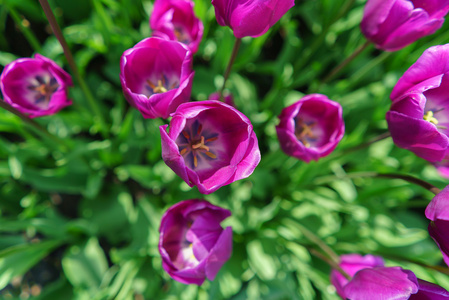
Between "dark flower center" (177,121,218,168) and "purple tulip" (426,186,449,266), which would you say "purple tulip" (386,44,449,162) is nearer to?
"purple tulip" (426,186,449,266)

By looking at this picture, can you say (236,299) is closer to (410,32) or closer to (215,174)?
(215,174)

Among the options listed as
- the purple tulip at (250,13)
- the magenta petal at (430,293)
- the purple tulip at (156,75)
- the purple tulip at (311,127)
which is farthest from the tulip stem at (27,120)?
the magenta petal at (430,293)

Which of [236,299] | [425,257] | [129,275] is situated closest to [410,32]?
[425,257]

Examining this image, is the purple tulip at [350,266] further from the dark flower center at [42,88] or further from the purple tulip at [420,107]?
the dark flower center at [42,88]

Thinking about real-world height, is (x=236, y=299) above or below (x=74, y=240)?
below

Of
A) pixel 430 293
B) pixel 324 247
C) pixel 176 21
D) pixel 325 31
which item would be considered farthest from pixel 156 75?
pixel 430 293

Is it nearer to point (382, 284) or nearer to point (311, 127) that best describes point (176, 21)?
point (311, 127)
